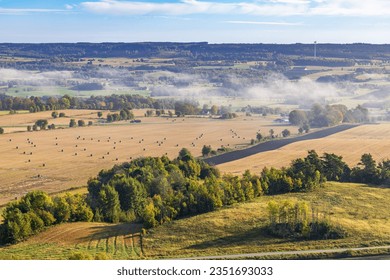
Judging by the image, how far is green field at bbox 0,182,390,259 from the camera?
136 ft

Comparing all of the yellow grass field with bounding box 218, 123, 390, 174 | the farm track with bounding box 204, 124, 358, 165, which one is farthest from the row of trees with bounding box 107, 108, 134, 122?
the yellow grass field with bounding box 218, 123, 390, 174

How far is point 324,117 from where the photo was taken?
464ft

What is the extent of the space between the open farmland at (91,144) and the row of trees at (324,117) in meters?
6.33

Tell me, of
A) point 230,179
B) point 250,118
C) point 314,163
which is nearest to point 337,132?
point 250,118

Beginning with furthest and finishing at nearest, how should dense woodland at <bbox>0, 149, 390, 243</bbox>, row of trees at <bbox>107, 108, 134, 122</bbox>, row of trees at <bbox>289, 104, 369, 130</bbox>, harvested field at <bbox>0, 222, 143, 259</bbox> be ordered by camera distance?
row of trees at <bbox>107, 108, 134, 122</bbox>
row of trees at <bbox>289, 104, 369, 130</bbox>
dense woodland at <bbox>0, 149, 390, 243</bbox>
harvested field at <bbox>0, 222, 143, 259</bbox>

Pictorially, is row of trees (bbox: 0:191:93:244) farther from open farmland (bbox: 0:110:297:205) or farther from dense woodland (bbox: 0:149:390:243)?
open farmland (bbox: 0:110:297:205)

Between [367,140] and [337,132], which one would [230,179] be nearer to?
[367,140]

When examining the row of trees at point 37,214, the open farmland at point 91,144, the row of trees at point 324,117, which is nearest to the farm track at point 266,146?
the open farmland at point 91,144

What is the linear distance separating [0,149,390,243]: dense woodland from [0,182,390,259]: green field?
1456mm

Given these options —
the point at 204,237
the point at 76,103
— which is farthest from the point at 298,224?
the point at 76,103

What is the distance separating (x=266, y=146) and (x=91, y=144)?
3355 cm

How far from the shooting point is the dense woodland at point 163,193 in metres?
47.8

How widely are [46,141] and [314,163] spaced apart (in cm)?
6143

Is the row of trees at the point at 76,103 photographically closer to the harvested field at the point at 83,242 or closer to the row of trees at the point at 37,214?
the row of trees at the point at 37,214
